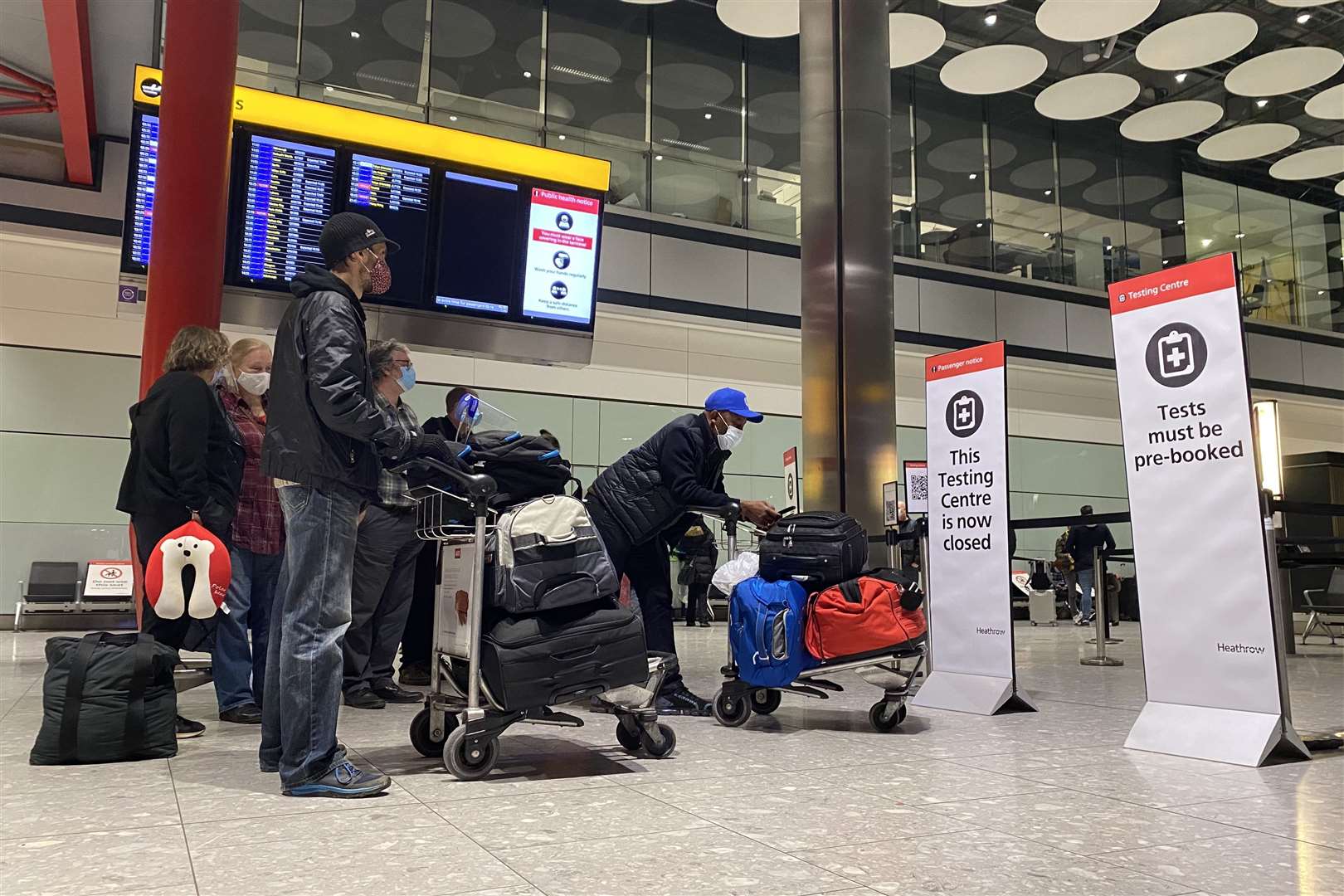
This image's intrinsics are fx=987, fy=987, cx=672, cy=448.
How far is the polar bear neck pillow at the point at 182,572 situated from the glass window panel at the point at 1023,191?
15.5 metres

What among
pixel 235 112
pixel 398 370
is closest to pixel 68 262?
pixel 235 112

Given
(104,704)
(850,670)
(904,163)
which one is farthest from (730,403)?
(904,163)

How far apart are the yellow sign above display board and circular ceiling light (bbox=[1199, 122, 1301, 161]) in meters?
13.3

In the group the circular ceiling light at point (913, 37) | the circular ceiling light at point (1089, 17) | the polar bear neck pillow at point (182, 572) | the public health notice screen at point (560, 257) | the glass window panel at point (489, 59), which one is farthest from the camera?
the glass window panel at point (489, 59)

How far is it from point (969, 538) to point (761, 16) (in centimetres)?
971

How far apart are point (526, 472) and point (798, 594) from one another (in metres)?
1.41

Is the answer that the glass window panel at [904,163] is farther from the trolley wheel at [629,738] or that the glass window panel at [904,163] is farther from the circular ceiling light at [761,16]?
the trolley wheel at [629,738]

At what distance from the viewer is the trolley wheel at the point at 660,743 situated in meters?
3.41

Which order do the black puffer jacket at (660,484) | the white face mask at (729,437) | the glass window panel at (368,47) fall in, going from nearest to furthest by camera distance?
the black puffer jacket at (660,484), the white face mask at (729,437), the glass window panel at (368,47)

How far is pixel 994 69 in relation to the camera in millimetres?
13547

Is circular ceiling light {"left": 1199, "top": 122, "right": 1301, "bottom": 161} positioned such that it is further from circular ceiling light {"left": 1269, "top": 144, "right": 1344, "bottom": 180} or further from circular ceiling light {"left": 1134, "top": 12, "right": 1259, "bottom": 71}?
circular ceiling light {"left": 1134, "top": 12, "right": 1259, "bottom": 71}

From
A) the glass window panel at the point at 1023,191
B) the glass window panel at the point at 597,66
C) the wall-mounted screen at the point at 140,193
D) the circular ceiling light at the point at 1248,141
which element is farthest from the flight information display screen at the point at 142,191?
the circular ceiling light at the point at 1248,141

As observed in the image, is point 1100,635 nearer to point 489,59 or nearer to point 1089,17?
point 1089,17

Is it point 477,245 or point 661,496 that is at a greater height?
point 477,245
